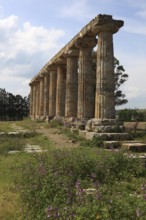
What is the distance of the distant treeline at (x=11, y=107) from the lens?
208 ft

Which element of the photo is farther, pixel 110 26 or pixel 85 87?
pixel 85 87

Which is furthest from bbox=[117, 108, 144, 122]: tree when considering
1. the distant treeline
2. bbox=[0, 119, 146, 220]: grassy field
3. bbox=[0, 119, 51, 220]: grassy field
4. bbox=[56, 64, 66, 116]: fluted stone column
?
the distant treeline

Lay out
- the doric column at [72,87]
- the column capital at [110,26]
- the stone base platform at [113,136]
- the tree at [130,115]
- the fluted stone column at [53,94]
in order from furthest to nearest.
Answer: the tree at [130,115] → the fluted stone column at [53,94] → the doric column at [72,87] → the column capital at [110,26] → the stone base platform at [113,136]

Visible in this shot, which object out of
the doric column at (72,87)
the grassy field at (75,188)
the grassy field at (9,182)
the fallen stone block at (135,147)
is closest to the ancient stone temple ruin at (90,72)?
the doric column at (72,87)

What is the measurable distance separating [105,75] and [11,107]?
158 feet

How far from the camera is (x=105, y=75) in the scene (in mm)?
17859

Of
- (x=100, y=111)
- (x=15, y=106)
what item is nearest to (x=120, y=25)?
(x=100, y=111)

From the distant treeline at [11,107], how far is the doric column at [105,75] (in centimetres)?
4680

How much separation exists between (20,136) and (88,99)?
16.7 feet

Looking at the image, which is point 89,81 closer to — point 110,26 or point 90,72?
point 90,72

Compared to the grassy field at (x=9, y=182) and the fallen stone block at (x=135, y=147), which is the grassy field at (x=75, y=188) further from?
the fallen stone block at (x=135, y=147)

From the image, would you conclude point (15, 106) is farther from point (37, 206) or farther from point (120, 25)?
point (37, 206)

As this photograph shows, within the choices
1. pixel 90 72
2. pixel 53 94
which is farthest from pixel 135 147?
pixel 53 94

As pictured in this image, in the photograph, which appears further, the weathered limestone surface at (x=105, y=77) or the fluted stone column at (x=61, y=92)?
the fluted stone column at (x=61, y=92)
